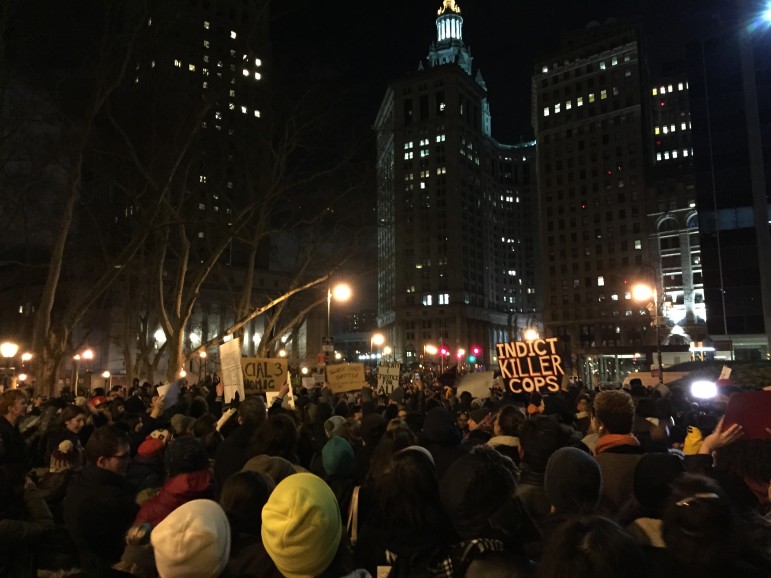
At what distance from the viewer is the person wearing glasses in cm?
379

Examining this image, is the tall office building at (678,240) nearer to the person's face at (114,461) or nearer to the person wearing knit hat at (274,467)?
the person wearing knit hat at (274,467)

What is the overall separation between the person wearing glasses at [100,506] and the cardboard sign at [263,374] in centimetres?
657

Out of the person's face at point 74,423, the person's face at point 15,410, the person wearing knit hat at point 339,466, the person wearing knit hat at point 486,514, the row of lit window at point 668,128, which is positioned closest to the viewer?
the person wearing knit hat at point 486,514

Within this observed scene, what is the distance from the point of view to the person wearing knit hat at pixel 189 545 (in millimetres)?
2557

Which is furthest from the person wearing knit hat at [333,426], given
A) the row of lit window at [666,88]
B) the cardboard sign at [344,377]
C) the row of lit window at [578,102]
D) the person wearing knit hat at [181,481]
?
the row of lit window at [666,88]

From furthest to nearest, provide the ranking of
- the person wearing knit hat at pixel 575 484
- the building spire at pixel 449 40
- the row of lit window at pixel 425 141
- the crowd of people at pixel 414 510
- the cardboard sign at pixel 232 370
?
the building spire at pixel 449 40, the row of lit window at pixel 425 141, the cardboard sign at pixel 232 370, the person wearing knit hat at pixel 575 484, the crowd of people at pixel 414 510

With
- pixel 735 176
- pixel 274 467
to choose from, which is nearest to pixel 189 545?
pixel 274 467

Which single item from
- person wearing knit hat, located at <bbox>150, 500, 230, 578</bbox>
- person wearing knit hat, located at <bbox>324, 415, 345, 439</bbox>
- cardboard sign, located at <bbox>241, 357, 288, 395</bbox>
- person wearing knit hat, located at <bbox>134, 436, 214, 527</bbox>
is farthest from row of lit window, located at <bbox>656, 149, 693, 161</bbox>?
person wearing knit hat, located at <bbox>150, 500, 230, 578</bbox>

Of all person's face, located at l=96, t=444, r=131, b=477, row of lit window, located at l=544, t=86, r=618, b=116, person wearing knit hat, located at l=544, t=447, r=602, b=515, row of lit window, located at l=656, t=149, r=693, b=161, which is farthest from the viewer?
row of lit window, located at l=656, t=149, r=693, b=161

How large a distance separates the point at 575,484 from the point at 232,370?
837 centimetres

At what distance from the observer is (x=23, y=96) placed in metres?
16.7

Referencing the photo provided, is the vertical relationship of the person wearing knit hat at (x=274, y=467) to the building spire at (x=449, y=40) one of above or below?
below

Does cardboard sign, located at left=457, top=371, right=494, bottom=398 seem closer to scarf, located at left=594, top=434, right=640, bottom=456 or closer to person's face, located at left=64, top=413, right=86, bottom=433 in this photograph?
person's face, located at left=64, top=413, right=86, bottom=433

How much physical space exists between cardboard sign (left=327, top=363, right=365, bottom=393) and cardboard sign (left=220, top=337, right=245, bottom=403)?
262 centimetres
